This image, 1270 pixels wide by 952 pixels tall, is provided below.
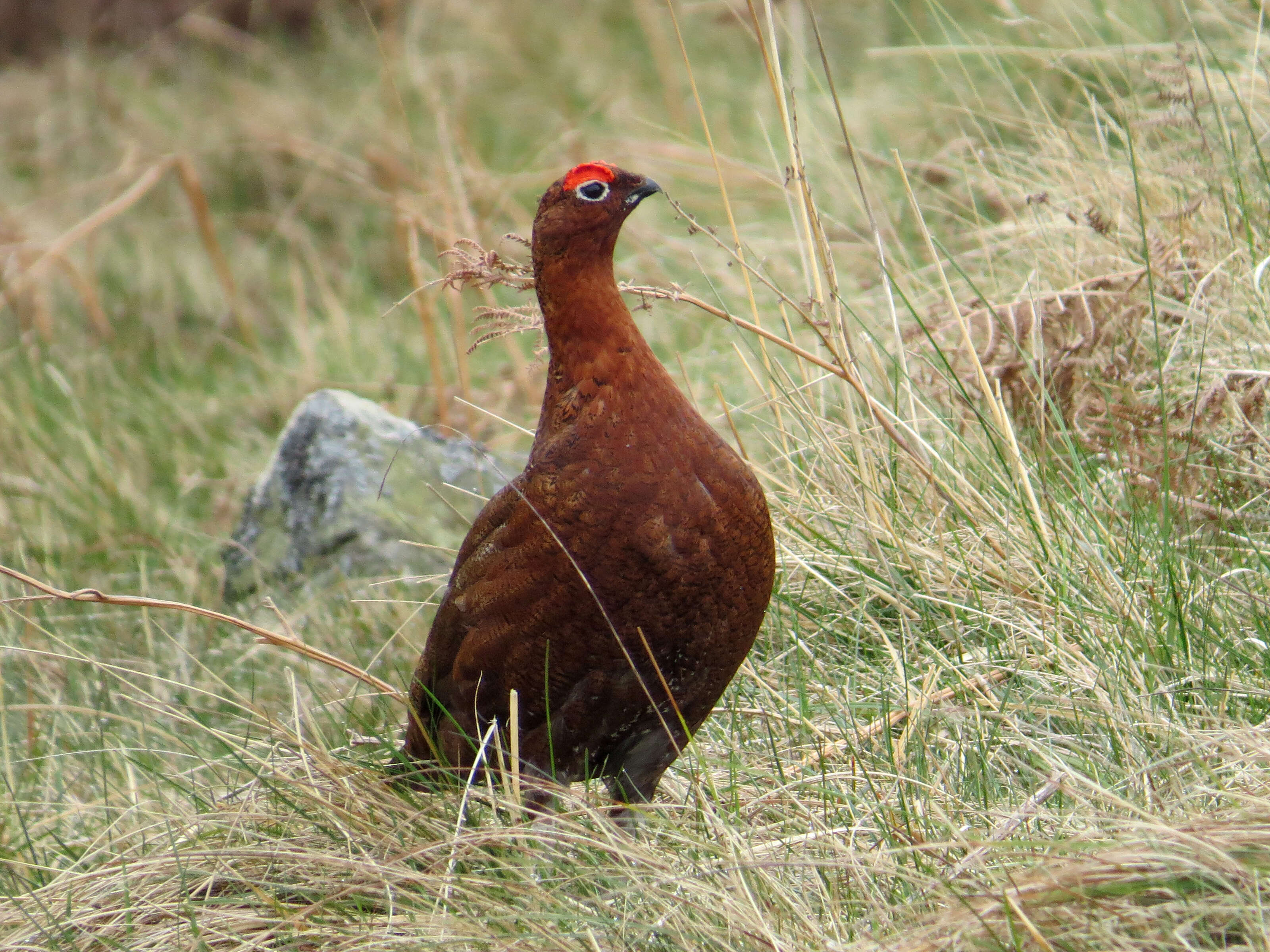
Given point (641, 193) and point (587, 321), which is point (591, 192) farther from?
point (587, 321)

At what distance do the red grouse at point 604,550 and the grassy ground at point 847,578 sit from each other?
0.15m

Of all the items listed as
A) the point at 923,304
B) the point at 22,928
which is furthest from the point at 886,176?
the point at 22,928

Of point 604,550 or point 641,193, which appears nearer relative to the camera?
point 604,550

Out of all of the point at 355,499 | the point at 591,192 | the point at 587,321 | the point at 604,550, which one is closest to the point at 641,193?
the point at 591,192

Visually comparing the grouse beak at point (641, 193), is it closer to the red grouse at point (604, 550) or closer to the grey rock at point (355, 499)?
the red grouse at point (604, 550)

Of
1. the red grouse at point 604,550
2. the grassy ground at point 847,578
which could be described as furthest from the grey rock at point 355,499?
the red grouse at point 604,550

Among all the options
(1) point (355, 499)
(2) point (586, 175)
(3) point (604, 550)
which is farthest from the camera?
(1) point (355, 499)

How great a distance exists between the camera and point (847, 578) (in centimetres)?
306

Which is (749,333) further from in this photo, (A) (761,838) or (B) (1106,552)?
(A) (761,838)

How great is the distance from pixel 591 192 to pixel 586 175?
0.09ft

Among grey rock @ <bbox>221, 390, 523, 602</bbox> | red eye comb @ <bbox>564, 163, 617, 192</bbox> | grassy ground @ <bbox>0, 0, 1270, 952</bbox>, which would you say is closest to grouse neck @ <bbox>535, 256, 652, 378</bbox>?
red eye comb @ <bbox>564, 163, 617, 192</bbox>

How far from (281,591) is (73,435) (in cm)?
184

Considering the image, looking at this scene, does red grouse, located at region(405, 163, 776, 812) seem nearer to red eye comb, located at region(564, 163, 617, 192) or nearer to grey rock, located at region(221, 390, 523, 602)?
red eye comb, located at region(564, 163, 617, 192)

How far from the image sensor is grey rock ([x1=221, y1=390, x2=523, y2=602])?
13.9 feet
